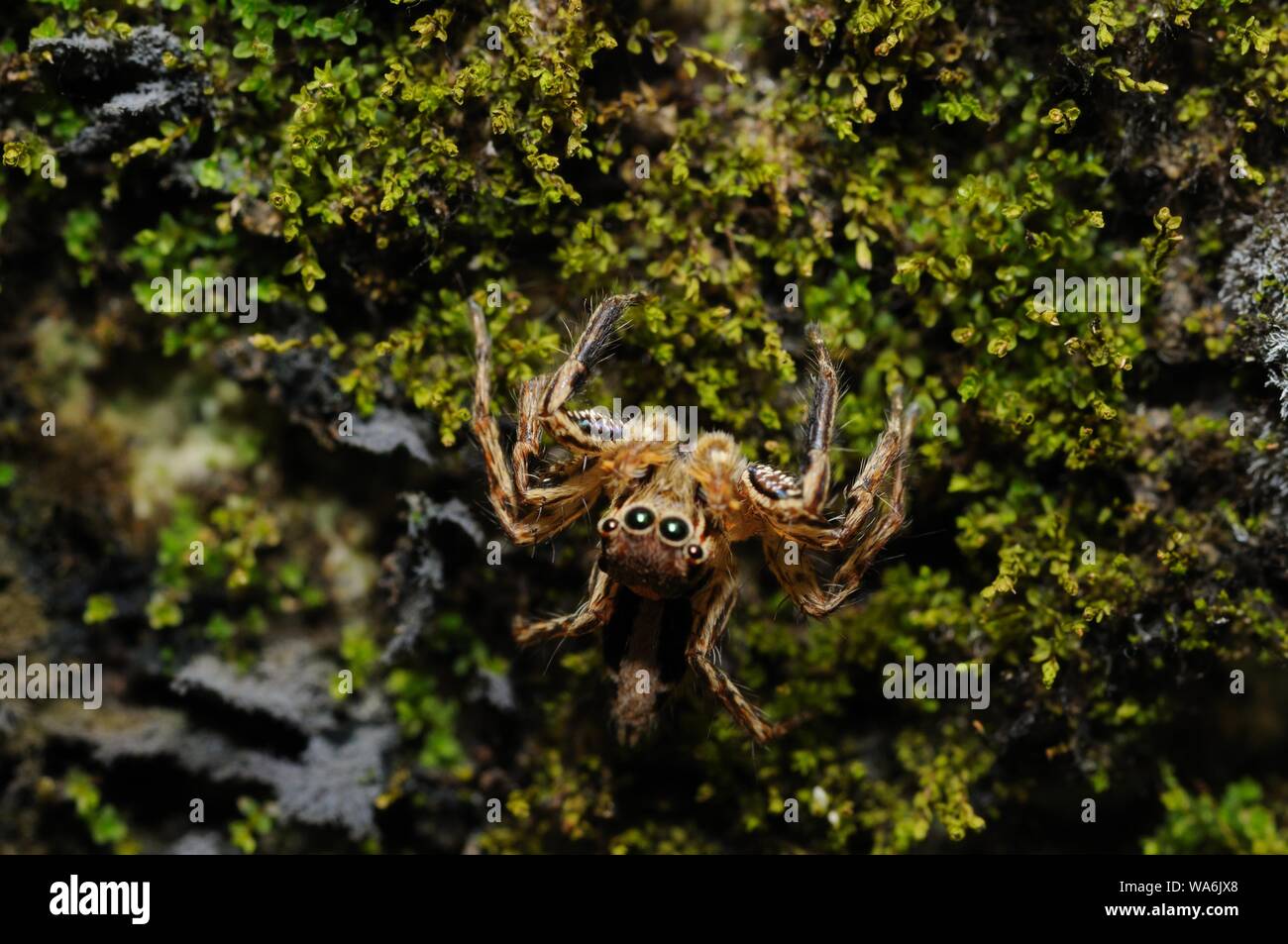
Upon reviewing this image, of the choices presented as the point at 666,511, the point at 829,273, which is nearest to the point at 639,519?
the point at 666,511

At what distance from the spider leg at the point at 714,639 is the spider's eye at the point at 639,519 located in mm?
573

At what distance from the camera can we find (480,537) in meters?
5.20

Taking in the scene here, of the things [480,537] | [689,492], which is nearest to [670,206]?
[689,492]

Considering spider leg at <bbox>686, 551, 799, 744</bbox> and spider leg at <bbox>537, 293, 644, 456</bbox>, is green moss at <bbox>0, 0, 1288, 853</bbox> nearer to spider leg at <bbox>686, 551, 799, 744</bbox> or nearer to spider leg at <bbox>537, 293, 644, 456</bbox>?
spider leg at <bbox>537, 293, 644, 456</bbox>

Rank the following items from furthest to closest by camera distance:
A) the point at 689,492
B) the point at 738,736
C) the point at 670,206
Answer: the point at 738,736 < the point at 670,206 < the point at 689,492

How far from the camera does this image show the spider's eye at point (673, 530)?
13.8 ft

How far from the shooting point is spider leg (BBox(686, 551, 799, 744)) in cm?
467

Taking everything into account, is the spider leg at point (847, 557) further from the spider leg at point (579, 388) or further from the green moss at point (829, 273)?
the spider leg at point (579, 388)

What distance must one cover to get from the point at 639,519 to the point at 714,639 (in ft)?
2.64

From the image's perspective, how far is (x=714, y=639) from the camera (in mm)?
4723

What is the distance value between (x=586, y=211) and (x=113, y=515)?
2985mm

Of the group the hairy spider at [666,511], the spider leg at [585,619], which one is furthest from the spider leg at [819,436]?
the spider leg at [585,619]

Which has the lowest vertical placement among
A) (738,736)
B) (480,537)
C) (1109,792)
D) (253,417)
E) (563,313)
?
(1109,792)
